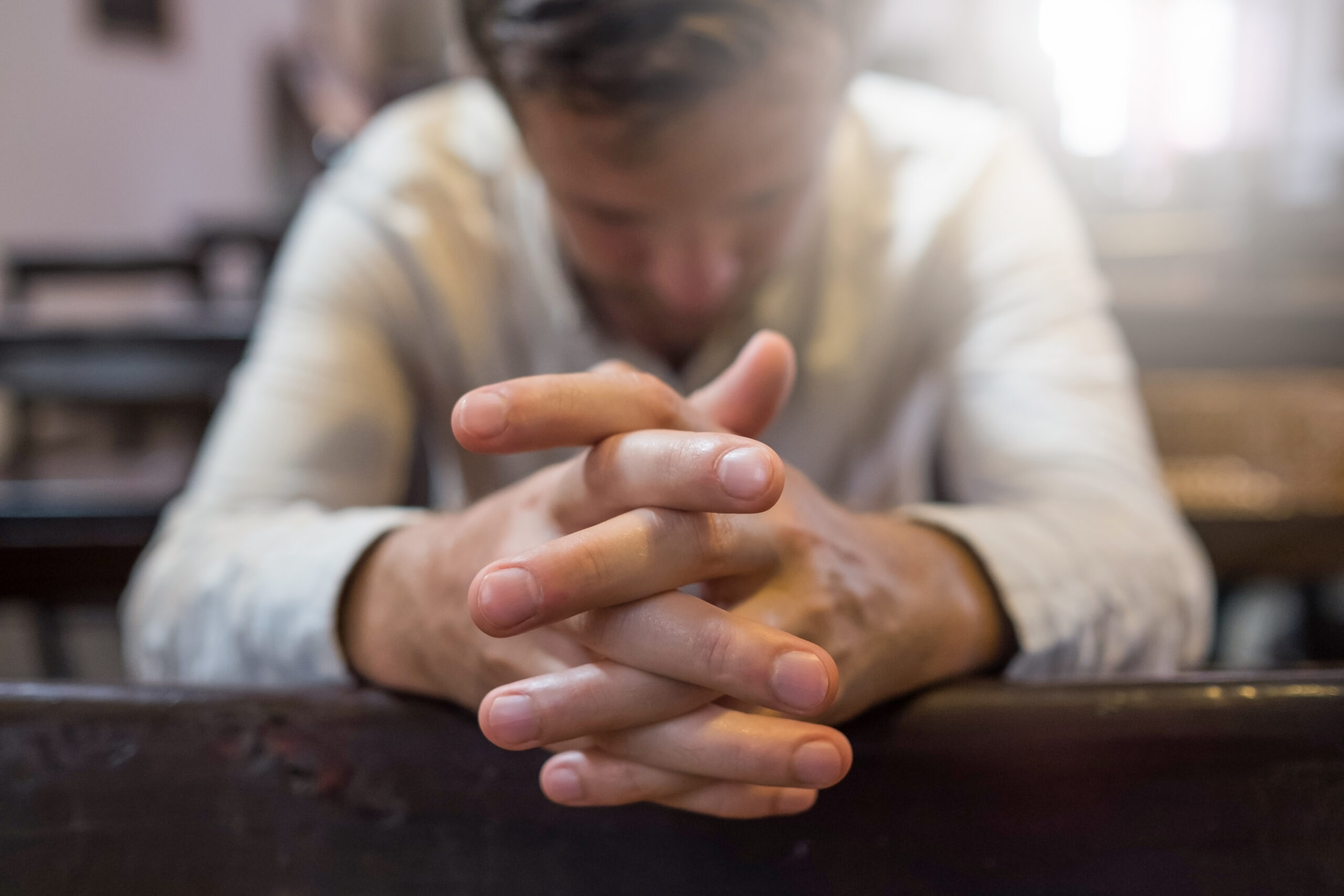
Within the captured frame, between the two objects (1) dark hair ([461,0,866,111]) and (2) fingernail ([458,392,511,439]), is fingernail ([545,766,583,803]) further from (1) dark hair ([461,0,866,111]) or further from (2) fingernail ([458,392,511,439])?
(1) dark hair ([461,0,866,111])

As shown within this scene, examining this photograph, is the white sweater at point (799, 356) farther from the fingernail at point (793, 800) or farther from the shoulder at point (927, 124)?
the fingernail at point (793, 800)

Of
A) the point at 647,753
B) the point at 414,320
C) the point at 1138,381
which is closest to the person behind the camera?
the point at 647,753

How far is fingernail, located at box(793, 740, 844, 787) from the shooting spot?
0.90 feet

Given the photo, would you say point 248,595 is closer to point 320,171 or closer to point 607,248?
point 607,248

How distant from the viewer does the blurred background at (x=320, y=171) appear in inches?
43.9

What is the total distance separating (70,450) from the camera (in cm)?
194

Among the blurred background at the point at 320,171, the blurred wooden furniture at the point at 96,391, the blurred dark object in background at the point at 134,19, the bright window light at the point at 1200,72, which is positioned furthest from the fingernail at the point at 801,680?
the bright window light at the point at 1200,72

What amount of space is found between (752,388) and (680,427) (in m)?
0.06

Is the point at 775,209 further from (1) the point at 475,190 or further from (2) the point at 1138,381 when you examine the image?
(2) the point at 1138,381

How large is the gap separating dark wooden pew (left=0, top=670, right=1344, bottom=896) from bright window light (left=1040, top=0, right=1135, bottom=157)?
5.79 meters

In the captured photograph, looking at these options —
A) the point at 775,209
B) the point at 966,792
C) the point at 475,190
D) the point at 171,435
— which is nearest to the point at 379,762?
the point at 966,792

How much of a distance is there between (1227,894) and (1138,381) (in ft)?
3.47

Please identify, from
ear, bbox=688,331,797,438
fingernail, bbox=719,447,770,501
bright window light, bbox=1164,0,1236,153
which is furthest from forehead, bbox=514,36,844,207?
bright window light, bbox=1164,0,1236,153

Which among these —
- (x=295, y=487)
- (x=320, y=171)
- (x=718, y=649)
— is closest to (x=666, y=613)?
(x=718, y=649)
